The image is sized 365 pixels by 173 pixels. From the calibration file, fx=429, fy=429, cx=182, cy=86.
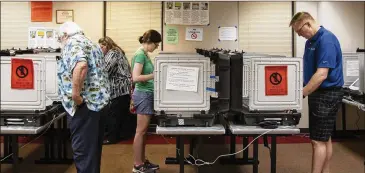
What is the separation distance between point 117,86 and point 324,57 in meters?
2.57

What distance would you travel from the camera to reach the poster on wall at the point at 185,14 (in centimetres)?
529

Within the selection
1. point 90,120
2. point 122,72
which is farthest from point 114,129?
point 90,120

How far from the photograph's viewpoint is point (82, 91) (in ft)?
8.36

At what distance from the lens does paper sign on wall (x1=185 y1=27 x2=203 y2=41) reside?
→ 5309 millimetres

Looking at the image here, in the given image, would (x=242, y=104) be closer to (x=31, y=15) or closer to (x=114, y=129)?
(x=114, y=129)

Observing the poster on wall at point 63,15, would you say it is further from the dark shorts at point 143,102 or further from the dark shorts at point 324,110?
the dark shorts at point 324,110

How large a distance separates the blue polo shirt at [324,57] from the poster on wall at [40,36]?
3.32 metres

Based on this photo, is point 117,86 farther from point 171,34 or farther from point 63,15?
point 63,15

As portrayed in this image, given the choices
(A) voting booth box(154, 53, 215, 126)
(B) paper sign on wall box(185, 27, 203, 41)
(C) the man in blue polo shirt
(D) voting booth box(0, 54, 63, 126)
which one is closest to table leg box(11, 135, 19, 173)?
(D) voting booth box(0, 54, 63, 126)

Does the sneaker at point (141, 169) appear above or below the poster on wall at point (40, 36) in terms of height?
below

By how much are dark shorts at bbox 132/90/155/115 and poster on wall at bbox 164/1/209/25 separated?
202 centimetres

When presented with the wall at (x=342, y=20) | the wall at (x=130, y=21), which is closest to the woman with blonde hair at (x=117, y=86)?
the wall at (x=130, y=21)

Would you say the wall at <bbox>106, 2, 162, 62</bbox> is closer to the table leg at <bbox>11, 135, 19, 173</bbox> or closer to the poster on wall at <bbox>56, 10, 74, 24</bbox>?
the poster on wall at <bbox>56, 10, 74, 24</bbox>

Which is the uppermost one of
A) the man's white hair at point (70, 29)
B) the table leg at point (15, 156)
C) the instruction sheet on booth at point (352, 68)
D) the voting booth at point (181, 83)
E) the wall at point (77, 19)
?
the wall at point (77, 19)
